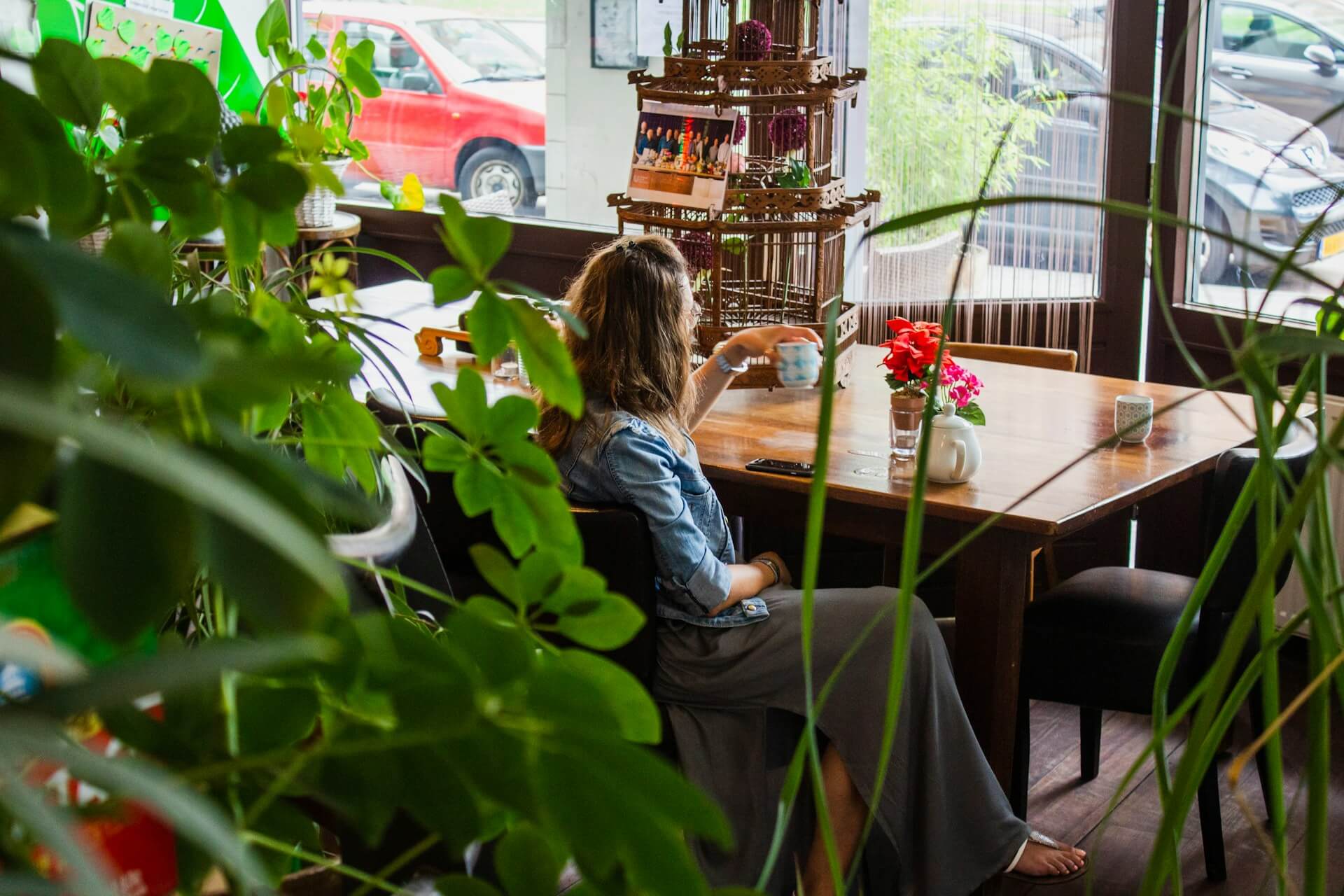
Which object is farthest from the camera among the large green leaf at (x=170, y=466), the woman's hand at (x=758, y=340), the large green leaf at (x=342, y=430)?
the woman's hand at (x=758, y=340)

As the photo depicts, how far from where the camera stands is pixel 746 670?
90.0 inches

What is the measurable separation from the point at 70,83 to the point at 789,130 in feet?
8.78

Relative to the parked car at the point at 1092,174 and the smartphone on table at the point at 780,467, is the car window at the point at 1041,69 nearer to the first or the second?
the parked car at the point at 1092,174

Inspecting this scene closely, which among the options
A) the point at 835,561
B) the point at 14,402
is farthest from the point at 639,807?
the point at 835,561

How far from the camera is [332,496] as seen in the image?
0.78 feet

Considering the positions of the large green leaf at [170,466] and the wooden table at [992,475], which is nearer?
the large green leaf at [170,466]

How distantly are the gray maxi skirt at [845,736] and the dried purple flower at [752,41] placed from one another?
1.27 meters

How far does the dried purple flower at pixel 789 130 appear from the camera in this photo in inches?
119

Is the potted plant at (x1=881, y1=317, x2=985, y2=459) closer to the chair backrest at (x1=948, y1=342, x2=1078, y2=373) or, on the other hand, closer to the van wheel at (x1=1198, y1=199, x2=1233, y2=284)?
the chair backrest at (x1=948, y1=342, x2=1078, y2=373)

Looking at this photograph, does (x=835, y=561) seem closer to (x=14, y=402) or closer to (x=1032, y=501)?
(x=1032, y=501)

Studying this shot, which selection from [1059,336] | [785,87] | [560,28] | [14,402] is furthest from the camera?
[560,28]

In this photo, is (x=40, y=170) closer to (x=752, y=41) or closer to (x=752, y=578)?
(x=752, y=578)

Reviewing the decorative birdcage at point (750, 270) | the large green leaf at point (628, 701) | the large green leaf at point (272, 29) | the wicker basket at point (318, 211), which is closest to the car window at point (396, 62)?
the wicker basket at point (318, 211)

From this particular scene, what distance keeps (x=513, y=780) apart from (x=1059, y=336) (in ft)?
12.8
